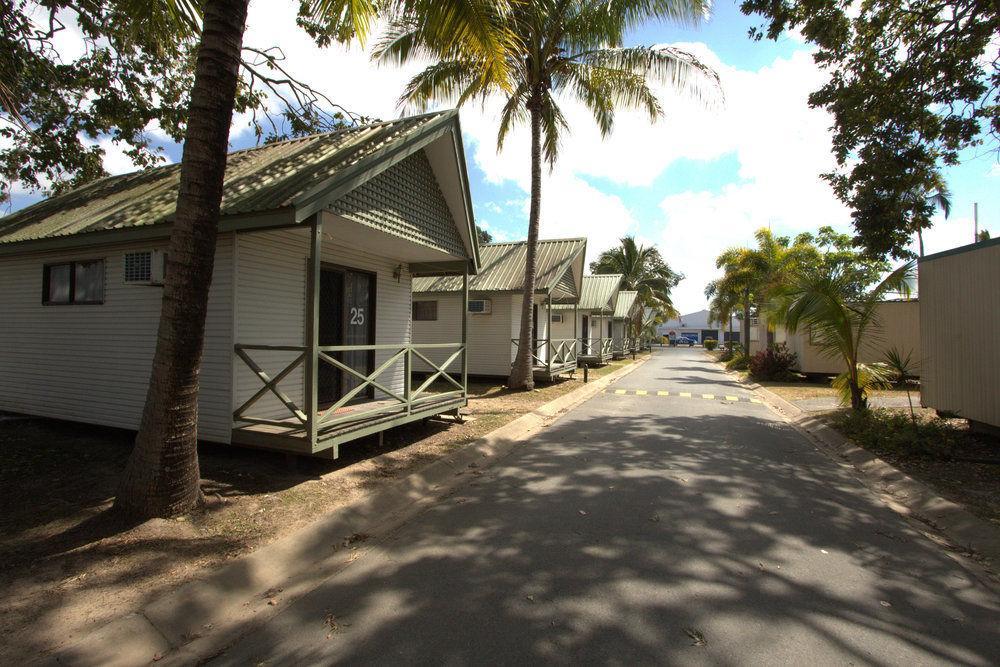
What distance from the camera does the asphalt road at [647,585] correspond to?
2855mm

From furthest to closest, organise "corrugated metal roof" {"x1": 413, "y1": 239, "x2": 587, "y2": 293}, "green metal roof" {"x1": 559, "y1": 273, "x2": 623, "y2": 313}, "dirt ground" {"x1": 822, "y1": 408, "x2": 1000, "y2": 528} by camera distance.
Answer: "green metal roof" {"x1": 559, "y1": 273, "x2": 623, "y2": 313}
"corrugated metal roof" {"x1": 413, "y1": 239, "x2": 587, "y2": 293}
"dirt ground" {"x1": 822, "y1": 408, "x2": 1000, "y2": 528}

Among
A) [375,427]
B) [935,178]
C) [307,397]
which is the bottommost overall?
[375,427]

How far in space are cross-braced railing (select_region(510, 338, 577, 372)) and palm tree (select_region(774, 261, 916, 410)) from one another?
7614 millimetres

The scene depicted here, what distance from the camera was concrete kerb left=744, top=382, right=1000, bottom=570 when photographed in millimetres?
4348

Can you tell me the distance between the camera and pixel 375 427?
664cm

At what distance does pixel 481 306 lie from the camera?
1686 cm

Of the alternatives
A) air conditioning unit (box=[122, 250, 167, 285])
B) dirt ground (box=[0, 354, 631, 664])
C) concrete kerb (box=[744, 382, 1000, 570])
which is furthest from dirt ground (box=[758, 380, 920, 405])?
air conditioning unit (box=[122, 250, 167, 285])

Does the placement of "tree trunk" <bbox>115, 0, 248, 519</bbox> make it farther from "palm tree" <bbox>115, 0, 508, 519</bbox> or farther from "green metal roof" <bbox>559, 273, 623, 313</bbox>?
"green metal roof" <bbox>559, 273, 623, 313</bbox>

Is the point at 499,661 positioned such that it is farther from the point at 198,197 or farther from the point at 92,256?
the point at 92,256

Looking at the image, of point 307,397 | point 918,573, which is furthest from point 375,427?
point 918,573

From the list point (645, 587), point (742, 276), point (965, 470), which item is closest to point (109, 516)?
point (645, 587)

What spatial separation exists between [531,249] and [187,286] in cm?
1085

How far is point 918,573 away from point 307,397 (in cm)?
556

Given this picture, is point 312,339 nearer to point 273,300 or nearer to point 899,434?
point 273,300
